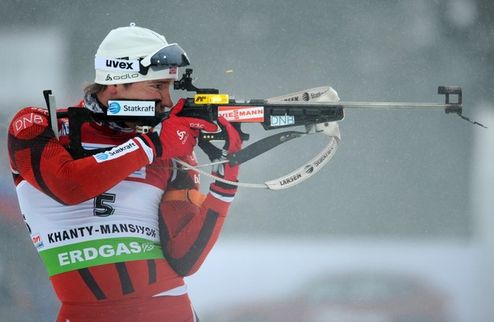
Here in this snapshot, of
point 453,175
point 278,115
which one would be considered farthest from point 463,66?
point 278,115

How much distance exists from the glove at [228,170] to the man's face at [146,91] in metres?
0.22

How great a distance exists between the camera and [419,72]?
588 centimetres

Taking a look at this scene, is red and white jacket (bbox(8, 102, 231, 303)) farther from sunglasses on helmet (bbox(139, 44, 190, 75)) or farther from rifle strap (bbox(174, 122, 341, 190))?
sunglasses on helmet (bbox(139, 44, 190, 75))

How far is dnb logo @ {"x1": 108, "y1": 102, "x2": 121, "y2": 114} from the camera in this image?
2.98 metres

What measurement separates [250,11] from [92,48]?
1019 mm

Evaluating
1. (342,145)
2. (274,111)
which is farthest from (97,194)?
(342,145)

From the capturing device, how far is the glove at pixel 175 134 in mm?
2887

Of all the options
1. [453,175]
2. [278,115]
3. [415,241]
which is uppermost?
[278,115]

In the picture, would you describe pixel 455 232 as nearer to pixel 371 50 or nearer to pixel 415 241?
pixel 415 241

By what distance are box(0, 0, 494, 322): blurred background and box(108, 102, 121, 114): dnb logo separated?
2.60m

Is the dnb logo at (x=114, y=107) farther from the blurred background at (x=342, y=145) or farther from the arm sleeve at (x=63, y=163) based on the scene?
the blurred background at (x=342, y=145)

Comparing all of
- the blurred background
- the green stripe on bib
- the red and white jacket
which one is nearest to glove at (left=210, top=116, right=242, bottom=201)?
the red and white jacket

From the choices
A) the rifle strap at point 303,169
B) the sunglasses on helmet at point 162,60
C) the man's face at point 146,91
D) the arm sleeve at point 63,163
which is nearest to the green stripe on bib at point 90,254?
the arm sleeve at point 63,163

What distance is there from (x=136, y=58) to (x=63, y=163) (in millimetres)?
449
